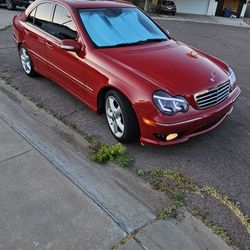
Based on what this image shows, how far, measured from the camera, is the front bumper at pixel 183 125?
3.28 m

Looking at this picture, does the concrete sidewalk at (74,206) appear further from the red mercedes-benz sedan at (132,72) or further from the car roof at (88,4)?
the car roof at (88,4)

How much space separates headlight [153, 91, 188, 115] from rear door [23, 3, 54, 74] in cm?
245

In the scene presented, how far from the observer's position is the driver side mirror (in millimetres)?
3955

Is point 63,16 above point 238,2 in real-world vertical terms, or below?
above

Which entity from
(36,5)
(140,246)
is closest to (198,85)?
(140,246)

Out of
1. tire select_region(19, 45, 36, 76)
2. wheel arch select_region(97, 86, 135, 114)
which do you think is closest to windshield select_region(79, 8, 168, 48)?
wheel arch select_region(97, 86, 135, 114)

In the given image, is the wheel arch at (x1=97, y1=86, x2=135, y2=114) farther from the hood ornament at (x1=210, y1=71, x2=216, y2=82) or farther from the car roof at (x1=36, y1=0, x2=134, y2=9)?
the car roof at (x1=36, y1=0, x2=134, y2=9)

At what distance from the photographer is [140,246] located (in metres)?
2.46

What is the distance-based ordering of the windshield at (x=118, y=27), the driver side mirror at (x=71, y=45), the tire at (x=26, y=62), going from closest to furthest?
the driver side mirror at (x=71, y=45) → the windshield at (x=118, y=27) → the tire at (x=26, y=62)

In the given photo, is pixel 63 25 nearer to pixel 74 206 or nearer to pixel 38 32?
pixel 38 32

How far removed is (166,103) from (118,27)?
1.63m

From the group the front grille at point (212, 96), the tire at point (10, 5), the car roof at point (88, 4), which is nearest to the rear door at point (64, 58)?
the car roof at point (88, 4)

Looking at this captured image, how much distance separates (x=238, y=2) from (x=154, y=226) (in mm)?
38556

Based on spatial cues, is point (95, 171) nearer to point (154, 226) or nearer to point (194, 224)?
point (154, 226)
